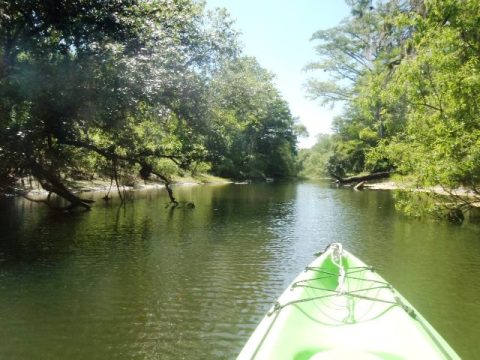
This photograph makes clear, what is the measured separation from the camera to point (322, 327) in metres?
6.54

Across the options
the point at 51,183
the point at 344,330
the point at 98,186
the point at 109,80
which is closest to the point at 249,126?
the point at 98,186

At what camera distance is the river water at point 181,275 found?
26.5 feet

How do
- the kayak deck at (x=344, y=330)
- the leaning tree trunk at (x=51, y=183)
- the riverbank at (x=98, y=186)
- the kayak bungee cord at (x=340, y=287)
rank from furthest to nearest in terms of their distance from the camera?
1. the riverbank at (x=98, y=186)
2. the leaning tree trunk at (x=51, y=183)
3. the kayak bungee cord at (x=340, y=287)
4. the kayak deck at (x=344, y=330)

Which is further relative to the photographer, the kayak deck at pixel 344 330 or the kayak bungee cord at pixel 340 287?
the kayak bungee cord at pixel 340 287

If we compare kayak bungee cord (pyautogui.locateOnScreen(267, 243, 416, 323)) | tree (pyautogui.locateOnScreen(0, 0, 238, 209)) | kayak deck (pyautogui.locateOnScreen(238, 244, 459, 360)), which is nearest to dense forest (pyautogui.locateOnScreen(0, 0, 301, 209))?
tree (pyautogui.locateOnScreen(0, 0, 238, 209))


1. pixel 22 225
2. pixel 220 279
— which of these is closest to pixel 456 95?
pixel 220 279

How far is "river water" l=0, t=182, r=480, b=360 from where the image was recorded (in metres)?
8.07

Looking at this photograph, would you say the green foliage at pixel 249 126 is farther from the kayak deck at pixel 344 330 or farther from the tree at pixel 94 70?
the kayak deck at pixel 344 330

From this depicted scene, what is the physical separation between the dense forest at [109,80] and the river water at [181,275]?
13.3 ft

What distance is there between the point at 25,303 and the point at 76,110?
1037cm

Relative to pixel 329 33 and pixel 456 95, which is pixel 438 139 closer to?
pixel 456 95

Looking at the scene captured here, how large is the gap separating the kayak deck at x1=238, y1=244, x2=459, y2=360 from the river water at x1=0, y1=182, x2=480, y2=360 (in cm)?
170

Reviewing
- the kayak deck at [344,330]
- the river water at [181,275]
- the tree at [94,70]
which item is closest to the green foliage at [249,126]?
the tree at [94,70]

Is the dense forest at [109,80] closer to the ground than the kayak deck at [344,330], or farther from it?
farther from it
